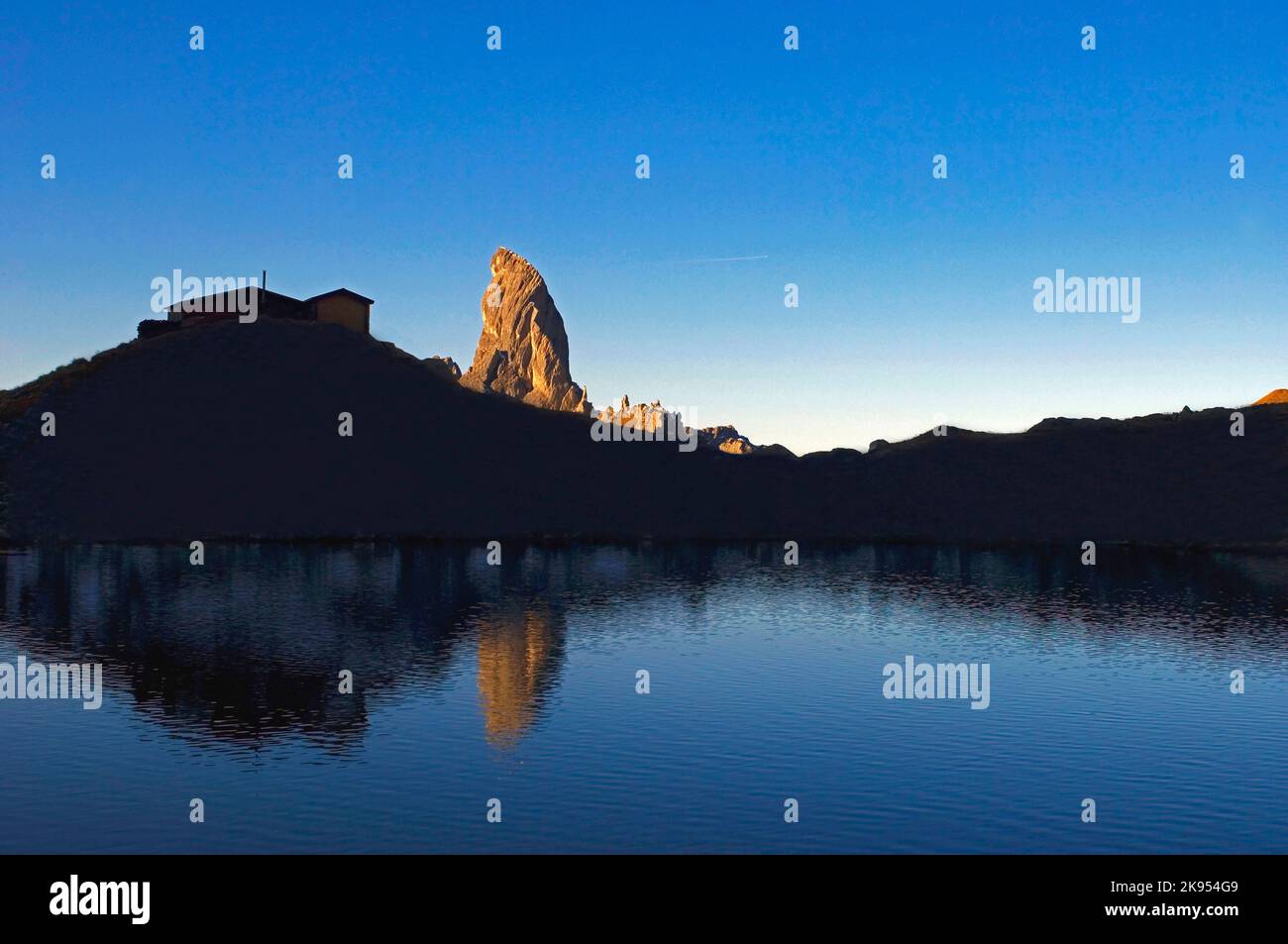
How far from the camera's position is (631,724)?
156 ft

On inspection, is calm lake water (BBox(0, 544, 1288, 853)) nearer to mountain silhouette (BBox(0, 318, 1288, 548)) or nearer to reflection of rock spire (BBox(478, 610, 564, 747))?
reflection of rock spire (BBox(478, 610, 564, 747))

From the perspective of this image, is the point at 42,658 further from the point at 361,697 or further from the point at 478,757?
the point at 478,757

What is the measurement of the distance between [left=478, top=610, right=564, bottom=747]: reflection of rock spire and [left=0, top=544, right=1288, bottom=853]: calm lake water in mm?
295

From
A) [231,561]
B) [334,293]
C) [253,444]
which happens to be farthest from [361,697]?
[334,293]

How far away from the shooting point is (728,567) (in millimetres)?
138625

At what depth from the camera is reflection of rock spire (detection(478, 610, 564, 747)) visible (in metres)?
48.0

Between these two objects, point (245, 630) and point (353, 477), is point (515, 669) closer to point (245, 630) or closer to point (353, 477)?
point (245, 630)

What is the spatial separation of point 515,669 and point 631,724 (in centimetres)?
1614

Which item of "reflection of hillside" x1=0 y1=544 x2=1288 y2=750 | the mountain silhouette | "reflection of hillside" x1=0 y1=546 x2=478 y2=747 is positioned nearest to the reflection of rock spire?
"reflection of hillside" x1=0 y1=544 x2=1288 y2=750

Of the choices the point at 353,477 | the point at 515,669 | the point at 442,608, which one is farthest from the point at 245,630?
the point at 353,477

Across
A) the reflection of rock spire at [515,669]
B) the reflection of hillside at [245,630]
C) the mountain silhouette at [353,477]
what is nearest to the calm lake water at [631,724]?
the reflection of rock spire at [515,669]
